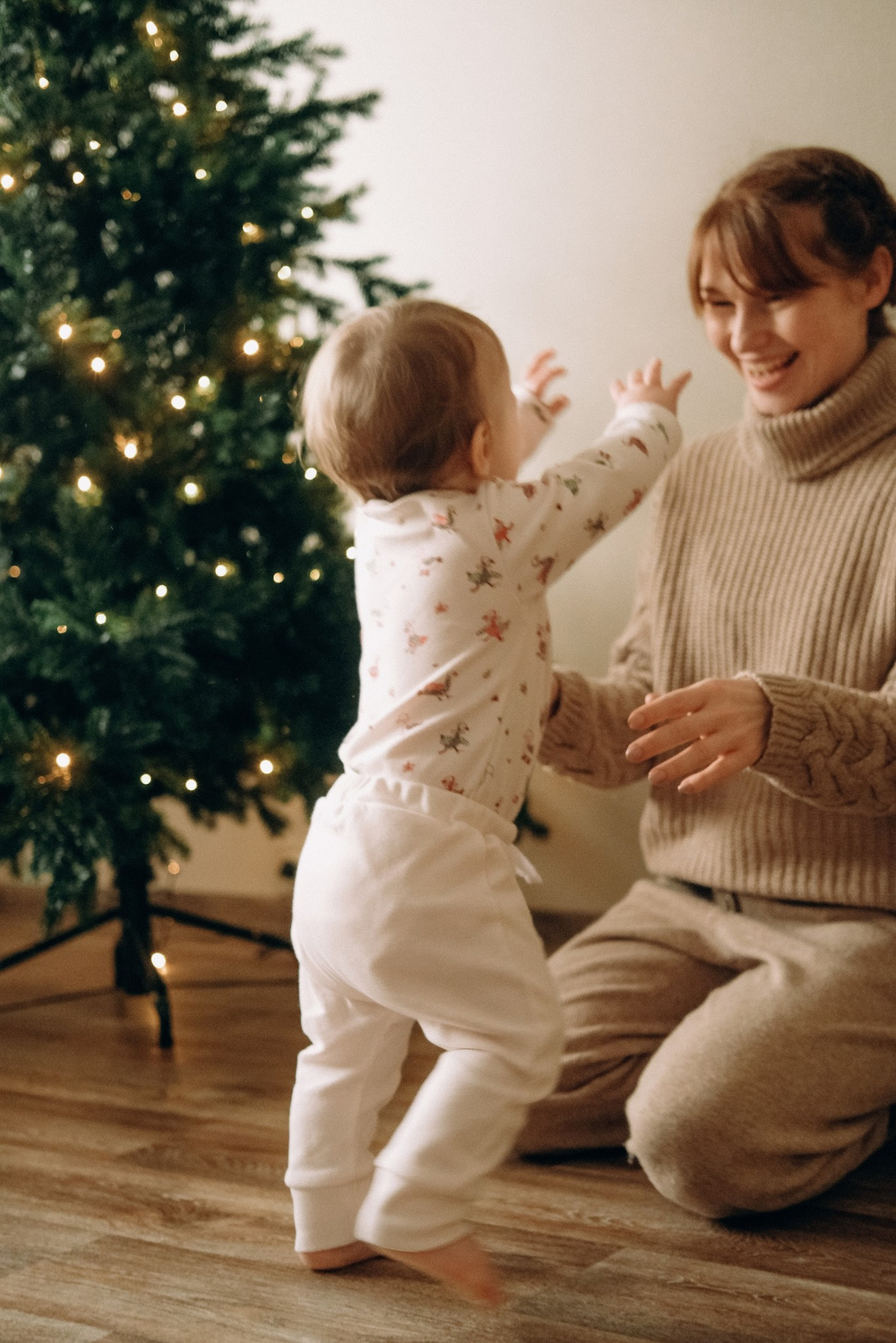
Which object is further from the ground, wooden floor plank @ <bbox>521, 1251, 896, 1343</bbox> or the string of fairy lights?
the string of fairy lights

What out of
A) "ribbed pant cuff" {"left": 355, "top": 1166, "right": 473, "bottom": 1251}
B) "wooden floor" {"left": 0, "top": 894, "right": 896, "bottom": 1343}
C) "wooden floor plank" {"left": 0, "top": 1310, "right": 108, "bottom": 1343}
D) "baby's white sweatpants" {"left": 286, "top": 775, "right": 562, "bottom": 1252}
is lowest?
"wooden floor" {"left": 0, "top": 894, "right": 896, "bottom": 1343}

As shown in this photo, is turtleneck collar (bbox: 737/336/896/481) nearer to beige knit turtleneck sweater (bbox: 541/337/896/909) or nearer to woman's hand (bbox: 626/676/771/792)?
beige knit turtleneck sweater (bbox: 541/337/896/909)

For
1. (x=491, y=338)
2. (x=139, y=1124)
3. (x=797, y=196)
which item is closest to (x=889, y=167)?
(x=797, y=196)

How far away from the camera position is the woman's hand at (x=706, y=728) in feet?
3.71

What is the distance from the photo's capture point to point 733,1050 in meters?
1.29

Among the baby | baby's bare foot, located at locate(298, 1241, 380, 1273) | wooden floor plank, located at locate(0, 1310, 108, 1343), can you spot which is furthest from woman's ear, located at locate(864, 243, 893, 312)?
wooden floor plank, located at locate(0, 1310, 108, 1343)

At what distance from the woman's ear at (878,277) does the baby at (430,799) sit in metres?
0.43

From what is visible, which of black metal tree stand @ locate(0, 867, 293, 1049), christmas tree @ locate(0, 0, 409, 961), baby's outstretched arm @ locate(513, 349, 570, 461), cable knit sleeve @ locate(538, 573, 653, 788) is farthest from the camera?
black metal tree stand @ locate(0, 867, 293, 1049)

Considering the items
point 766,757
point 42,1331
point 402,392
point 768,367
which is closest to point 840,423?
point 768,367

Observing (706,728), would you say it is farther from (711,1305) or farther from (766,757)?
(711,1305)

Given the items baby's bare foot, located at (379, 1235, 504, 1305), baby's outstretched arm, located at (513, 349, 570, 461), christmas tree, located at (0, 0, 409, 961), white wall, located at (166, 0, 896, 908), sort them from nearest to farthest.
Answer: baby's bare foot, located at (379, 1235, 504, 1305) < baby's outstretched arm, located at (513, 349, 570, 461) < christmas tree, located at (0, 0, 409, 961) < white wall, located at (166, 0, 896, 908)

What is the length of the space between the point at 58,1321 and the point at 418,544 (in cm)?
71

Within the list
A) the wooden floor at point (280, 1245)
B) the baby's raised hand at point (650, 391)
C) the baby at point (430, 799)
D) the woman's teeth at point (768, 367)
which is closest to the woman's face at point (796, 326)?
the woman's teeth at point (768, 367)

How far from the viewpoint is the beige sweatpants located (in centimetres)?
125
